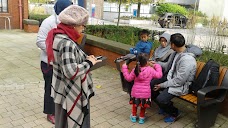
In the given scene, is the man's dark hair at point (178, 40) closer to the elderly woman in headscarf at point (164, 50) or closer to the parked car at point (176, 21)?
the elderly woman in headscarf at point (164, 50)

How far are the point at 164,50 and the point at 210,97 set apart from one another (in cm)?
112

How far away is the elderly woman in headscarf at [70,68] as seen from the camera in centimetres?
235

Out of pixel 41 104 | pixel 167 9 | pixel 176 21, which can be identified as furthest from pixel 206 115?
pixel 167 9

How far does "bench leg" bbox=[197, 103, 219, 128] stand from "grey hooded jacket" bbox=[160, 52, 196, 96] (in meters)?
0.37

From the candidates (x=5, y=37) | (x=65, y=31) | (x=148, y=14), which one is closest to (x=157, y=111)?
(x=65, y=31)

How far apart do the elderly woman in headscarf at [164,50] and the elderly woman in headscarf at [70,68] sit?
194 centimetres

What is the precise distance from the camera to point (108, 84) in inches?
210

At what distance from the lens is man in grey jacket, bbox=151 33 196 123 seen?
11.7 ft

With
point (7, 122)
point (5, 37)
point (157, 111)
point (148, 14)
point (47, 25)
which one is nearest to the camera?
point (47, 25)

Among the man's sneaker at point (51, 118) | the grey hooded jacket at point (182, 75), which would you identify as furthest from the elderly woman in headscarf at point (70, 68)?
the grey hooded jacket at point (182, 75)

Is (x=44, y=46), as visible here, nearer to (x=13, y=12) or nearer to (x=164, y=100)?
(x=164, y=100)

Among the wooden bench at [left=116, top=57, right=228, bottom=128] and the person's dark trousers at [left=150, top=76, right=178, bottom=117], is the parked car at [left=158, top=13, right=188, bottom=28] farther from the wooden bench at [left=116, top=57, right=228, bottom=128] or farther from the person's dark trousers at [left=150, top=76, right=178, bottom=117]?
the person's dark trousers at [left=150, top=76, right=178, bottom=117]

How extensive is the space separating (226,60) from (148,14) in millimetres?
26718

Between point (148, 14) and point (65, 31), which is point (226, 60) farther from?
point (148, 14)
